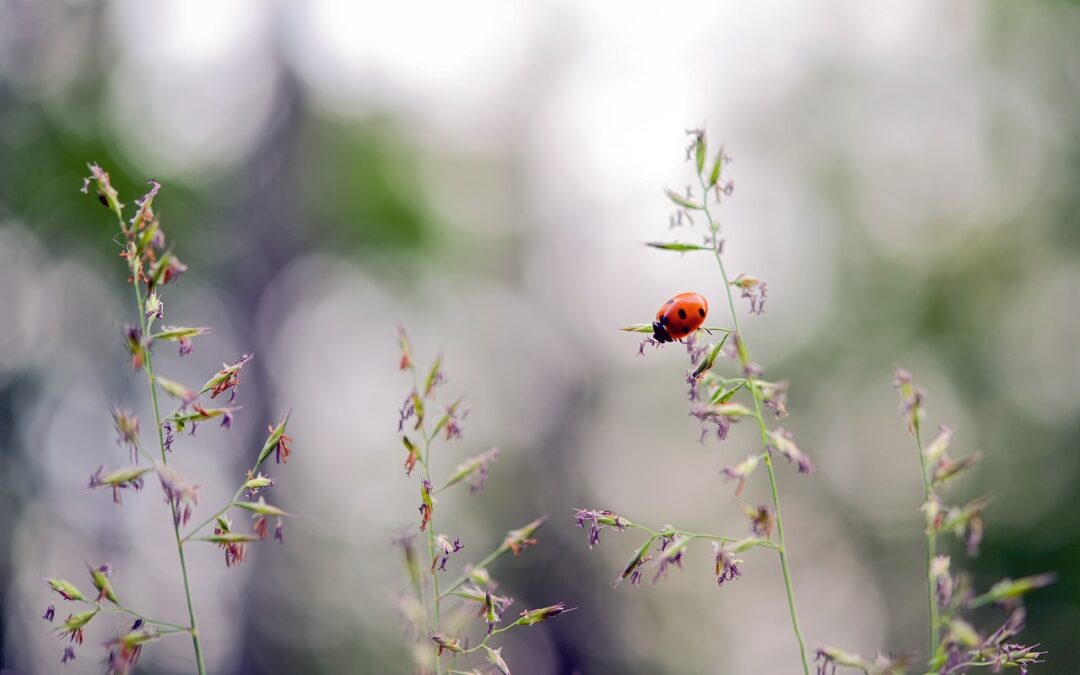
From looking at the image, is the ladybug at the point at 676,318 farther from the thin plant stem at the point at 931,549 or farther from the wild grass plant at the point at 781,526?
the thin plant stem at the point at 931,549

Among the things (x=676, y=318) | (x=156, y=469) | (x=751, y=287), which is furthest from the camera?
(x=676, y=318)

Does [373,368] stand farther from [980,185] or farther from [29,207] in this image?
[980,185]

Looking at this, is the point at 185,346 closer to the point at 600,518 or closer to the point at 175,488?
the point at 175,488

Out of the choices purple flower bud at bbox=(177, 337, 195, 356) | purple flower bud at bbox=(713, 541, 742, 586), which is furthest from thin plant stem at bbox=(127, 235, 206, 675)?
purple flower bud at bbox=(713, 541, 742, 586)

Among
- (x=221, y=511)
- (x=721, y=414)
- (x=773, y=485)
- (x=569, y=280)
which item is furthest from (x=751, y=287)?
(x=569, y=280)

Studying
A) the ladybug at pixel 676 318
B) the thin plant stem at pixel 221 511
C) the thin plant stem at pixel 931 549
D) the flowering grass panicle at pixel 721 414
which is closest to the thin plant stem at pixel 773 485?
the flowering grass panicle at pixel 721 414

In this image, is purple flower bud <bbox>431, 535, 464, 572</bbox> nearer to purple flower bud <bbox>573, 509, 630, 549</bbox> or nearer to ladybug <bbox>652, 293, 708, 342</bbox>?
purple flower bud <bbox>573, 509, 630, 549</bbox>

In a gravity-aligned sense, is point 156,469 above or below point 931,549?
above
